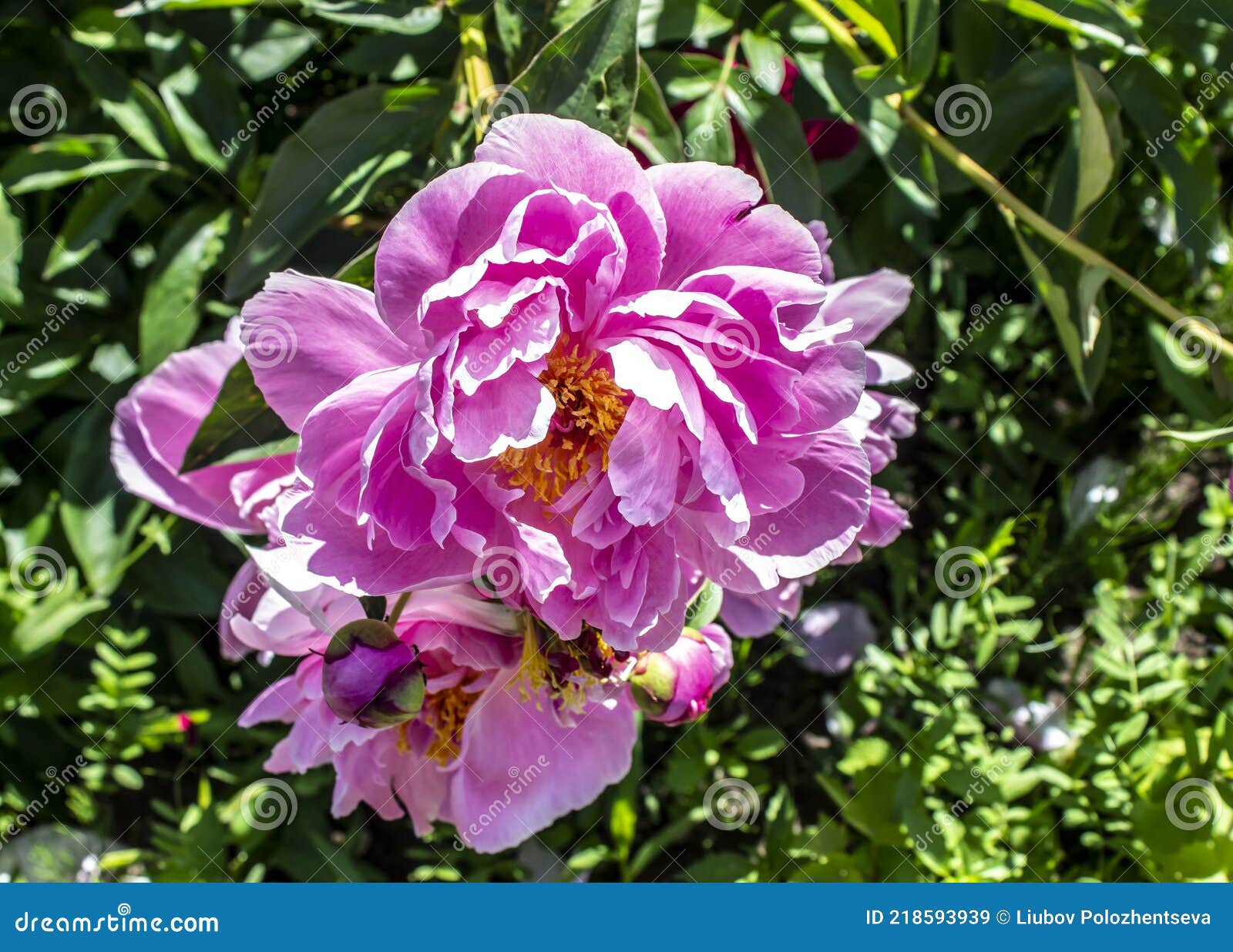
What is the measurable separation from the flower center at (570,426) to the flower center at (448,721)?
0.22 m

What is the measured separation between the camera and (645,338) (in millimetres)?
659

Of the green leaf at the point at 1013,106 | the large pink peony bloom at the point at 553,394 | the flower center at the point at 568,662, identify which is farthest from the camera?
the green leaf at the point at 1013,106

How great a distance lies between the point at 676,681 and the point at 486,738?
16 centimetres

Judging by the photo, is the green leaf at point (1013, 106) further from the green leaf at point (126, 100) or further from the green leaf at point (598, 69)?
the green leaf at point (126, 100)

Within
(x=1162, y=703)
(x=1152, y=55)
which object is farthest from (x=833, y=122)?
(x=1162, y=703)

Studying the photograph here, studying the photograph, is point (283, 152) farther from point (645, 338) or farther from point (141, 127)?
point (645, 338)

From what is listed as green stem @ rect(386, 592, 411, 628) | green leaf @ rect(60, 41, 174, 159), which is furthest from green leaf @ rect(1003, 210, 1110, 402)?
green leaf @ rect(60, 41, 174, 159)

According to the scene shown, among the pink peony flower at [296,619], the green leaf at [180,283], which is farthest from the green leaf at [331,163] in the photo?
the pink peony flower at [296,619]

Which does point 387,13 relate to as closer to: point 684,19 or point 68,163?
point 684,19

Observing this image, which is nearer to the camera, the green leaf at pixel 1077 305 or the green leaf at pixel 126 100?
the green leaf at pixel 1077 305

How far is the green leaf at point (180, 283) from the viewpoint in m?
1.16

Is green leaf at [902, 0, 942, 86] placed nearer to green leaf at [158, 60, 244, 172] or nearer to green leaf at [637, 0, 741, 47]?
green leaf at [637, 0, 741, 47]

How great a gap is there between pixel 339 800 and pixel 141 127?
902 millimetres

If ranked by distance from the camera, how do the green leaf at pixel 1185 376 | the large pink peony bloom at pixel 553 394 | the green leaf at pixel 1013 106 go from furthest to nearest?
the green leaf at pixel 1185 376 < the green leaf at pixel 1013 106 < the large pink peony bloom at pixel 553 394
